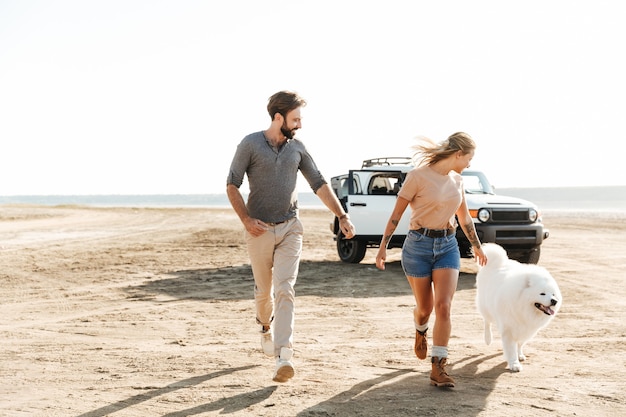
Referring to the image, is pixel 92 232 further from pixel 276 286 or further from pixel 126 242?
pixel 276 286

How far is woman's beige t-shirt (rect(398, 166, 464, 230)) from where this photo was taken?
18.3 feet

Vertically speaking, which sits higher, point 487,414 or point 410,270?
point 410,270

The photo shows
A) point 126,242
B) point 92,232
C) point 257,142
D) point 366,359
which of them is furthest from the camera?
point 92,232

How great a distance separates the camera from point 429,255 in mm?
5590

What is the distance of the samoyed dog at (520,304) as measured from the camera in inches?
234

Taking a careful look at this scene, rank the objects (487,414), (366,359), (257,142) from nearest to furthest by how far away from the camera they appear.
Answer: (487,414)
(257,142)
(366,359)

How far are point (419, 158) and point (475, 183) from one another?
8.61m

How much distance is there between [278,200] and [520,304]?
2.41 metres

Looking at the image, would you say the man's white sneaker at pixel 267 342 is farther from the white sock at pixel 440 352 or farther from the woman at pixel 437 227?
the white sock at pixel 440 352

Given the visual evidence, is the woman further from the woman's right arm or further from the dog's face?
the dog's face

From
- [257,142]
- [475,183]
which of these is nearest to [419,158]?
[257,142]

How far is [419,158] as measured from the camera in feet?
19.1

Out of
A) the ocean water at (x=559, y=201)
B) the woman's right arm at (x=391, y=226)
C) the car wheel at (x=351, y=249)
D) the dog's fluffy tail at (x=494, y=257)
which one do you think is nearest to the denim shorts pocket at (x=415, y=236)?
the woman's right arm at (x=391, y=226)

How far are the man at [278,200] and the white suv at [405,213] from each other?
7328mm
